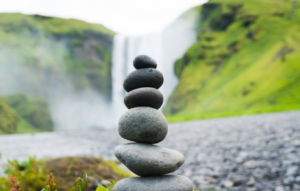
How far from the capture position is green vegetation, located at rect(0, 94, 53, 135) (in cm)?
4631

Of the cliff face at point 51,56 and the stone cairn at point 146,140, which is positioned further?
the cliff face at point 51,56

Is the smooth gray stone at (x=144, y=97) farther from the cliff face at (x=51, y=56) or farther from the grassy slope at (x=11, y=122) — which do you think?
the cliff face at (x=51, y=56)

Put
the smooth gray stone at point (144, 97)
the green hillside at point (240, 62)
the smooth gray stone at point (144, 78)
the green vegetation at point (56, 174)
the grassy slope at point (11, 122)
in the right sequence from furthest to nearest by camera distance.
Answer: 1. the grassy slope at point (11, 122)
2. the green hillside at point (240, 62)
3. the green vegetation at point (56, 174)
4. the smooth gray stone at point (144, 78)
5. the smooth gray stone at point (144, 97)

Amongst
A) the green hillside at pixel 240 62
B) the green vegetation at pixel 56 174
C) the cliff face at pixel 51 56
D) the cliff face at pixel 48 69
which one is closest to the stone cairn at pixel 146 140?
the green vegetation at pixel 56 174

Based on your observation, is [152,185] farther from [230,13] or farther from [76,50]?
[76,50]

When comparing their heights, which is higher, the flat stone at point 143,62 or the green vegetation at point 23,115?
the flat stone at point 143,62

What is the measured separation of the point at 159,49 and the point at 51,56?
117ft

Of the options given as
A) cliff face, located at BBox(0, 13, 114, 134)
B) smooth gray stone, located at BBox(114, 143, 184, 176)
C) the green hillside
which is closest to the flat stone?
smooth gray stone, located at BBox(114, 143, 184, 176)

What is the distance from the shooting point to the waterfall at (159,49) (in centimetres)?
6225

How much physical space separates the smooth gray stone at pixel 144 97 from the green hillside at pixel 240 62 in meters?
26.9

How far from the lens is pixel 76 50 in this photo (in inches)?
2901

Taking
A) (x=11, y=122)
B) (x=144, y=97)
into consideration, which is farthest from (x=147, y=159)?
(x=11, y=122)

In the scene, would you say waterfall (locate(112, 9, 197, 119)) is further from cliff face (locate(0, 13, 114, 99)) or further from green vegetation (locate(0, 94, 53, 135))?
green vegetation (locate(0, 94, 53, 135))

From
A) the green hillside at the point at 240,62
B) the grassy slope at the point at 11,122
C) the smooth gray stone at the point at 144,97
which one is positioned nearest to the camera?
the smooth gray stone at the point at 144,97
